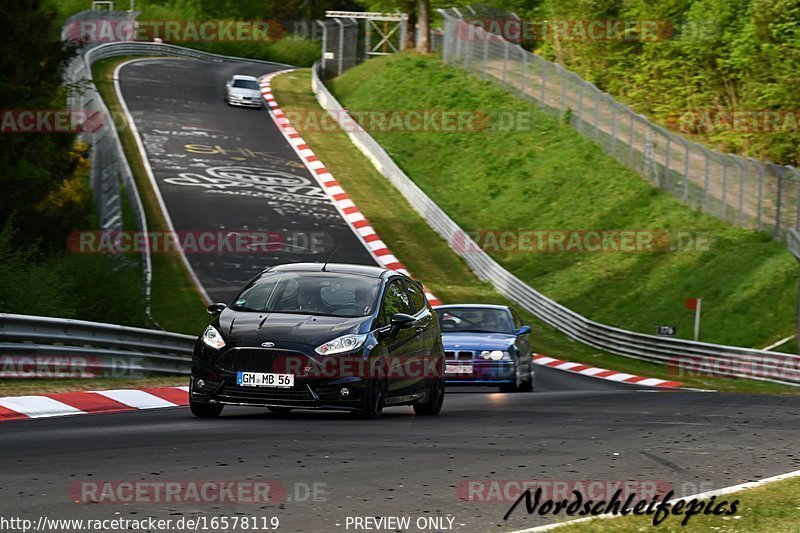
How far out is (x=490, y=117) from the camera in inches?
2253

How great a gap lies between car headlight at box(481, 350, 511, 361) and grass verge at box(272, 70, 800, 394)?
6818mm

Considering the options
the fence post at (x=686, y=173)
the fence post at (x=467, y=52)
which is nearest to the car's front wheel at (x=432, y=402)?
the fence post at (x=686, y=173)

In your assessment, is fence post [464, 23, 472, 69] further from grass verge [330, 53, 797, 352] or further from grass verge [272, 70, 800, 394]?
grass verge [272, 70, 800, 394]

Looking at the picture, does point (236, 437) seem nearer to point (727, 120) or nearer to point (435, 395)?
point (435, 395)

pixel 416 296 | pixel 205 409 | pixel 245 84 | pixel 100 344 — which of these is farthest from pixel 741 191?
pixel 245 84

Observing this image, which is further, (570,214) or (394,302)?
(570,214)

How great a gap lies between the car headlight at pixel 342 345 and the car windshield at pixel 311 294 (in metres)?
0.51

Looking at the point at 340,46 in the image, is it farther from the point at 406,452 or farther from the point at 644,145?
the point at 406,452

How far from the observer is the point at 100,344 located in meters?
Result: 16.8

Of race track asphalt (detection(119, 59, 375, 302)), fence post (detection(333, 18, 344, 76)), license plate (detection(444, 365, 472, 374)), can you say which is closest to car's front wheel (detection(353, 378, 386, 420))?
license plate (detection(444, 365, 472, 374))

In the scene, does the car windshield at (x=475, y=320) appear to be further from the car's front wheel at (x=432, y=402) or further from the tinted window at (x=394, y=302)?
the tinted window at (x=394, y=302)

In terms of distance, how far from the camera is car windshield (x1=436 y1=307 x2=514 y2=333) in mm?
21062

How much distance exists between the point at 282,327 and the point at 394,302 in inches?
63.3

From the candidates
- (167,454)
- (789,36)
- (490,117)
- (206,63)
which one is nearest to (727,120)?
(789,36)
